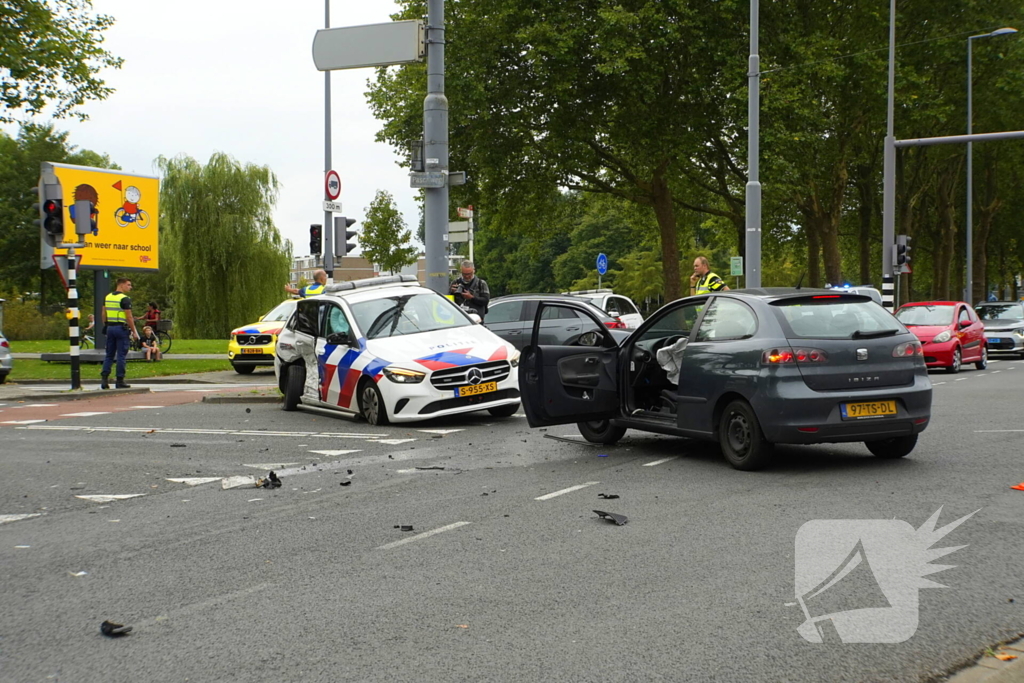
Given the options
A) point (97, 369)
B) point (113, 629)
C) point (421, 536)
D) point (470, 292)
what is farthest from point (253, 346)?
point (113, 629)

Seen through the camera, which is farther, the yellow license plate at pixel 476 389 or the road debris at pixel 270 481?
the yellow license plate at pixel 476 389

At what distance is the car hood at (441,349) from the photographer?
12.7 meters

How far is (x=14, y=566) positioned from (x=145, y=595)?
118 cm

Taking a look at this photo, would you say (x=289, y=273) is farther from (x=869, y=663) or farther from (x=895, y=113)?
(x=869, y=663)

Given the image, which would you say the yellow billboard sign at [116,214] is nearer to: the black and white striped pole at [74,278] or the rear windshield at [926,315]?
the black and white striped pole at [74,278]

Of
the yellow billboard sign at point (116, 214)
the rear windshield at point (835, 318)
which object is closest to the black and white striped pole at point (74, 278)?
the yellow billboard sign at point (116, 214)

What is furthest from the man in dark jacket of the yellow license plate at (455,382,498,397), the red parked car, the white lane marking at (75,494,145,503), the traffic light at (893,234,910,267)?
the traffic light at (893,234,910,267)

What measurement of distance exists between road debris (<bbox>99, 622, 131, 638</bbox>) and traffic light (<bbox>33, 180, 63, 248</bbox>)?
1533 centimetres

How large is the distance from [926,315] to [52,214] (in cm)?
1819

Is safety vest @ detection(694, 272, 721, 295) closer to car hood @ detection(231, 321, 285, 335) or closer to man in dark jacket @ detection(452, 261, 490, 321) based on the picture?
man in dark jacket @ detection(452, 261, 490, 321)

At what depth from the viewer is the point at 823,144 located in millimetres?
34875

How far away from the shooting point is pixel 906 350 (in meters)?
9.15

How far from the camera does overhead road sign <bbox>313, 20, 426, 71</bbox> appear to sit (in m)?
16.5

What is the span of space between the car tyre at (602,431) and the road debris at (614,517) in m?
3.46
